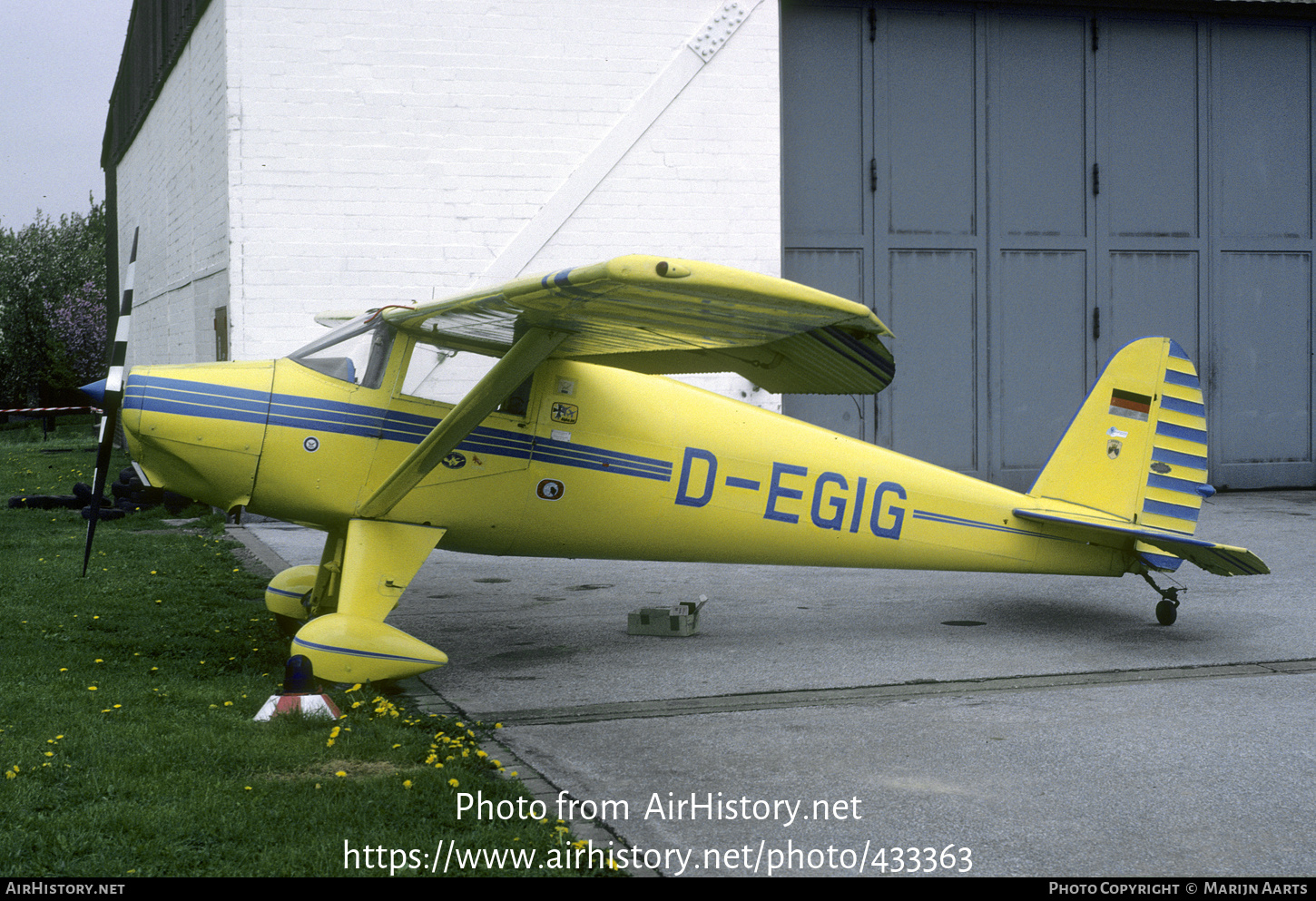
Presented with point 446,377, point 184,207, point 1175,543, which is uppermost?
point 184,207

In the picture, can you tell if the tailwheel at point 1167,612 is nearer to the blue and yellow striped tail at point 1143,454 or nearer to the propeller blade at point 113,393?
the blue and yellow striped tail at point 1143,454

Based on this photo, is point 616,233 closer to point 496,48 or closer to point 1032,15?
point 496,48

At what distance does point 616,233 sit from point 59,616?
8.11 meters

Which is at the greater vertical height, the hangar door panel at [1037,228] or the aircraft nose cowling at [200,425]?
the hangar door panel at [1037,228]

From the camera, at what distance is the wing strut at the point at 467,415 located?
588 cm

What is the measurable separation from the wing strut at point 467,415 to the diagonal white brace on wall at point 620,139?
7.08 meters

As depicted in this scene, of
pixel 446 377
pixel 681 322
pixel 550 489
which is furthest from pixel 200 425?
pixel 681 322

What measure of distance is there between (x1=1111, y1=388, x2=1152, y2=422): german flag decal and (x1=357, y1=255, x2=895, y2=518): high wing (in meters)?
1.89

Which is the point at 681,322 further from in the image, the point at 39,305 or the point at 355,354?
the point at 39,305

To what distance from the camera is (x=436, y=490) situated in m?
6.55

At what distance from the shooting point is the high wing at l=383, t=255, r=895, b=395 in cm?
454

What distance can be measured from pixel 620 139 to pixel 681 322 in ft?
28.5

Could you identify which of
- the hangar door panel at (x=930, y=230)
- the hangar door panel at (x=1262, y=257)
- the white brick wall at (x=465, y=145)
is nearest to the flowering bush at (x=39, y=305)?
the white brick wall at (x=465, y=145)

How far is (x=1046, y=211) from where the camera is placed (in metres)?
15.9
